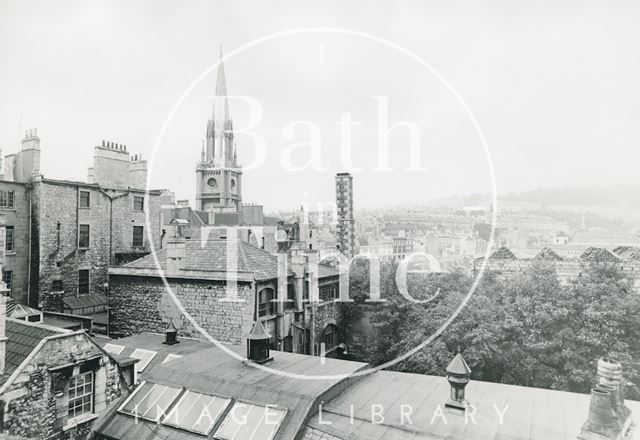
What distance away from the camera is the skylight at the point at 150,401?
37.4 ft

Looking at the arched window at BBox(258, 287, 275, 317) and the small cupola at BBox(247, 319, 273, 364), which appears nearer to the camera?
the small cupola at BBox(247, 319, 273, 364)

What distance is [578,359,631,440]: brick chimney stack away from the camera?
841cm

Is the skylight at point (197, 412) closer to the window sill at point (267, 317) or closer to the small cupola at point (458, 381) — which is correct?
the small cupola at point (458, 381)

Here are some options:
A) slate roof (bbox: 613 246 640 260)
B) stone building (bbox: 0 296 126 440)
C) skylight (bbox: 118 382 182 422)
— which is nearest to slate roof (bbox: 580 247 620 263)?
slate roof (bbox: 613 246 640 260)

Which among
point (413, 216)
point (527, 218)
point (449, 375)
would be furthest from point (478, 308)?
point (413, 216)

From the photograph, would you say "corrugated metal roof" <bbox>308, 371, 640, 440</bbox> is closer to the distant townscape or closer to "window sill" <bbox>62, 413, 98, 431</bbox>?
the distant townscape

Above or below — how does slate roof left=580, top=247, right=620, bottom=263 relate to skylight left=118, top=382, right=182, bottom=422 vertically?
above

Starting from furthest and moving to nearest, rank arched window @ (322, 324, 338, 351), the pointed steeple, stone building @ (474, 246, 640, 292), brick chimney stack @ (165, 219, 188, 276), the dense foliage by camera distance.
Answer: the pointed steeple < stone building @ (474, 246, 640, 292) < arched window @ (322, 324, 338, 351) < brick chimney stack @ (165, 219, 188, 276) < the dense foliage

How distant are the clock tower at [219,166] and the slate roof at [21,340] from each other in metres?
61.3

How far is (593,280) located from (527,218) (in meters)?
46.0

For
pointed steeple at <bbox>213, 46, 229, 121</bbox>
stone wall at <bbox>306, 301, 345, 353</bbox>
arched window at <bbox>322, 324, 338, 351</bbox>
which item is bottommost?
arched window at <bbox>322, 324, 338, 351</bbox>

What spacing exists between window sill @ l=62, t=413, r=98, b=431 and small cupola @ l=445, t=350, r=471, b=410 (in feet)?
33.3

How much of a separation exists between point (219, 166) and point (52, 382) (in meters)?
70.9

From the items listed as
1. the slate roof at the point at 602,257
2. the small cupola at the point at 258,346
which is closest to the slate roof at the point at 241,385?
the small cupola at the point at 258,346
